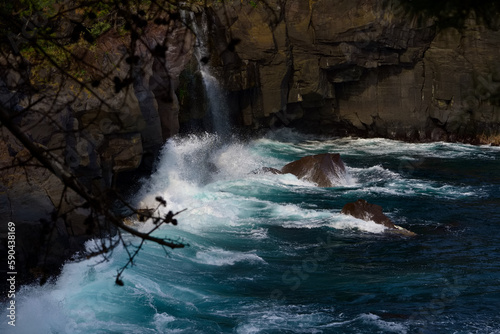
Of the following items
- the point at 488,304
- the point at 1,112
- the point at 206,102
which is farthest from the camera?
the point at 206,102

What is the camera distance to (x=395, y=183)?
17.7 m

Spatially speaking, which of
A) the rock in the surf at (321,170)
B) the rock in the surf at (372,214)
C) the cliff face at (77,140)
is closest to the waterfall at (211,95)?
the rock in the surf at (321,170)

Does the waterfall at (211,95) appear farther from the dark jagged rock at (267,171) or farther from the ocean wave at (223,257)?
the ocean wave at (223,257)

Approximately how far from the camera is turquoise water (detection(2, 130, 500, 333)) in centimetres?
829

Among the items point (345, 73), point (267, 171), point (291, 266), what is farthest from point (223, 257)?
point (345, 73)

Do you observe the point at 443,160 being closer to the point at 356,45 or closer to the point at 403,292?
the point at 356,45

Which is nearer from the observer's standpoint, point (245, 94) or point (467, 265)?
point (467, 265)

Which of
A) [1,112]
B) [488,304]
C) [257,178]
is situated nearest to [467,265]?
[488,304]

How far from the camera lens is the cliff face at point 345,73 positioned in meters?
21.8

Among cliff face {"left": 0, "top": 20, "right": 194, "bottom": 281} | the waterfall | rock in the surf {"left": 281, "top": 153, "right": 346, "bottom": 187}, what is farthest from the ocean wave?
the waterfall

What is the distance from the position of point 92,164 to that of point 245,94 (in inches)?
474

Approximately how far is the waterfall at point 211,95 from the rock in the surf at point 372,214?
328 inches

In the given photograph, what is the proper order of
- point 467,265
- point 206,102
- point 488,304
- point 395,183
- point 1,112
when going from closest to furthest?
point 1,112 → point 488,304 → point 467,265 → point 395,183 → point 206,102

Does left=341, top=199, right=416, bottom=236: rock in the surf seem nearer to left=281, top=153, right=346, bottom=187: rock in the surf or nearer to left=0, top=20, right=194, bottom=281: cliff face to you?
left=281, top=153, right=346, bottom=187: rock in the surf
